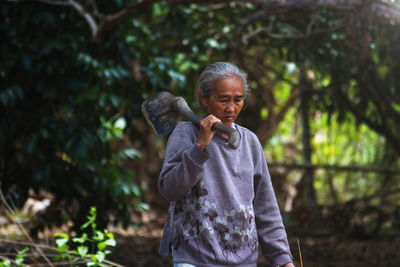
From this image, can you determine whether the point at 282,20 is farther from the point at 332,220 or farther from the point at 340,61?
the point at 332,220

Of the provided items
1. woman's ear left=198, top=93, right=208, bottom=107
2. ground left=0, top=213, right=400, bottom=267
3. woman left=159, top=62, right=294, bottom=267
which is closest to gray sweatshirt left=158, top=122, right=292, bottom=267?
woman left=159, top=62, right=294, bottom=267

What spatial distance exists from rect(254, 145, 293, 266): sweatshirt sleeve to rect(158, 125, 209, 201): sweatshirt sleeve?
14.2 inches

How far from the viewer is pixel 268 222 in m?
2.65

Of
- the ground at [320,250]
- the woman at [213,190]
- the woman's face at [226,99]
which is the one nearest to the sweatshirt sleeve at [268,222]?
the woman at [213,190]

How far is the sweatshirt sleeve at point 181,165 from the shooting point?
2295mm

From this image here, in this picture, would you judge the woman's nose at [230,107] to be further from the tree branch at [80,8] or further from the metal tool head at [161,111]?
the tree branch at [80,8]

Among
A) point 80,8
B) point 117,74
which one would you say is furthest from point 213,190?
point 80,8

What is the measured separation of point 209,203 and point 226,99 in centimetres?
40

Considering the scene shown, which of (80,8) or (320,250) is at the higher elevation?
(80,8)

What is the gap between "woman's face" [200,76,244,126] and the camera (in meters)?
2.46

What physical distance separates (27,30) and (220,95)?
2663mm

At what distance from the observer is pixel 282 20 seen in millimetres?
5551

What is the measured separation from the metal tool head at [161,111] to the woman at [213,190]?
123 millimetres

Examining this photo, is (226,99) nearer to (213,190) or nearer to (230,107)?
(230,107)
